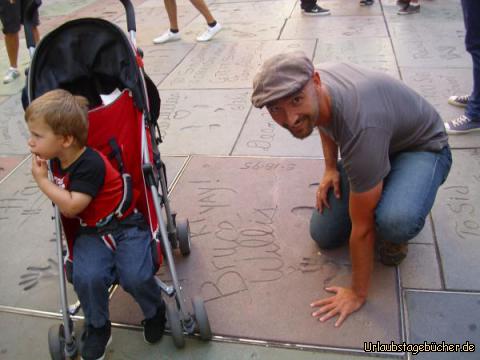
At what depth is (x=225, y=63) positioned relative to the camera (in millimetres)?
5398

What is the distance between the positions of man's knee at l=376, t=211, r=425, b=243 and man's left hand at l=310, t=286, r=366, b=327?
351mm

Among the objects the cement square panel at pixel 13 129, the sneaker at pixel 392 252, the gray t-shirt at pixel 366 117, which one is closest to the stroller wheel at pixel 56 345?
the gray t-shirt at pixel 366 117

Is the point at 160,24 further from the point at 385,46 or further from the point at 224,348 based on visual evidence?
the point at 224,348

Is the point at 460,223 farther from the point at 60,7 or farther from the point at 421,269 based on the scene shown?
the point at 60,7

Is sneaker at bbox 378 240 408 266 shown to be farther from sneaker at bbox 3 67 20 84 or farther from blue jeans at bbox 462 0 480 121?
sneaker at bbox 3 67 20 84

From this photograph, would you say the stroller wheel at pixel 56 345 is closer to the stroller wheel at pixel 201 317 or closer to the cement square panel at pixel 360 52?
the stroller wheel at pixel 201 317

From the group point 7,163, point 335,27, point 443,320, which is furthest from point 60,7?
point 443,320

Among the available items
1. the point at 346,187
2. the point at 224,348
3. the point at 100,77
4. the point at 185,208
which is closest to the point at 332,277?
the point at 346,187

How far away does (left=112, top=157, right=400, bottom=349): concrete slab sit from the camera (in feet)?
7.30

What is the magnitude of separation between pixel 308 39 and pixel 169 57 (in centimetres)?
177

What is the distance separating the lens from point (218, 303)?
239 centimetres

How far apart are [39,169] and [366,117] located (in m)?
1.44

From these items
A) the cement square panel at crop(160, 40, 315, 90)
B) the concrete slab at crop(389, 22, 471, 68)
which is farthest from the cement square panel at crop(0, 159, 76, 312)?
the concrete slab at crop(389, 22, 471, 68)

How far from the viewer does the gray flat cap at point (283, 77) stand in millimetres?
1706
